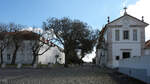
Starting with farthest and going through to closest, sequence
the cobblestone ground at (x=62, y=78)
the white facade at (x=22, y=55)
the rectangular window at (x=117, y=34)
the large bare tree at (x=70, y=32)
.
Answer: the white facade at (x=22, y=55)
the large bare tree at (x=70, y=32)
the rectangular window at (x=117, y=34)
the cobblestone ground at (x=62, y=78)

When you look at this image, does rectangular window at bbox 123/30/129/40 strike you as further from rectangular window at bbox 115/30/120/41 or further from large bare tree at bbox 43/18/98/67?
large bare tree at bbox 43/18/98/67

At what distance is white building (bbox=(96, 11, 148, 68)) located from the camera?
31625 mm

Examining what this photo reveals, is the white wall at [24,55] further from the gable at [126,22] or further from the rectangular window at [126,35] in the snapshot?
the rectangular window at [126,35]

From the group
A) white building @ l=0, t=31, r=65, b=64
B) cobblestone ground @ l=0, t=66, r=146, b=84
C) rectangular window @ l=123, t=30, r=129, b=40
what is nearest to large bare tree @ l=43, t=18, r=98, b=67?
white building @ l=0, t=31, r=65, b=64

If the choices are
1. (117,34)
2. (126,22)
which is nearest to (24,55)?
(117,34)

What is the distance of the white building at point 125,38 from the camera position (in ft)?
104

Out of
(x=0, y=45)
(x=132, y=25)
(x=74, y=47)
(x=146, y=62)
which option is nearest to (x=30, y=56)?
(x=0, y=45)

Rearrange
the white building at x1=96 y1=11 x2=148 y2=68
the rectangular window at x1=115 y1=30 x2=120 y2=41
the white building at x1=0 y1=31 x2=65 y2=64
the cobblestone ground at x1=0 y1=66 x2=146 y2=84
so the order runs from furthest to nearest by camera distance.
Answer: the white building at x1=0 y1=31 x2=65 y2=64
the rectangular window at x1=115 y1=30 x2=120 y2=41
the white building at x1=96 y1=11 x2=148 y2=68
the cobblestone ground at x1=0 y1=66 x2=146 y2=84

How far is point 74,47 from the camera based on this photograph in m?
38.8

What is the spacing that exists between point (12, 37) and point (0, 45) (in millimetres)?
4591

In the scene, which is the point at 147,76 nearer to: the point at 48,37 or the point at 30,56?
the point at 48,37

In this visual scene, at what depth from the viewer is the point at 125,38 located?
A: 106 ft

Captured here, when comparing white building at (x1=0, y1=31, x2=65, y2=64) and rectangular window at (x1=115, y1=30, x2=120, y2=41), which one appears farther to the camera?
white building at (x1=0, y1=31, x2=65, y2=64)

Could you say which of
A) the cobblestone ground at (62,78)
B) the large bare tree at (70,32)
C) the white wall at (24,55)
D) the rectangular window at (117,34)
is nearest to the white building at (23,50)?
the white wall at (24,55)
